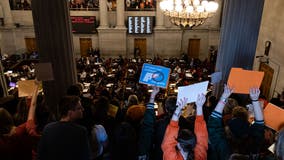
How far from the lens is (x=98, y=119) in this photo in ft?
12.6

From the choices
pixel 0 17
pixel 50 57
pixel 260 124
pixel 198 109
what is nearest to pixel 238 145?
pixel 260 124

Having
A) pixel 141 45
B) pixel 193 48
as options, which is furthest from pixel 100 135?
pixel 193 48

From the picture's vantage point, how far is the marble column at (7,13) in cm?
1781

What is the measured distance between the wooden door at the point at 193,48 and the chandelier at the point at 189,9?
10.2 meters

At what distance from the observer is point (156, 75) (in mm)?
3836

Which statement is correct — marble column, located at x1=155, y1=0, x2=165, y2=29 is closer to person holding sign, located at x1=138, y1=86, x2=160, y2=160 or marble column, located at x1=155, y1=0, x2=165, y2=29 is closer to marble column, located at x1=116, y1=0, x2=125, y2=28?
marble column, located at x1=116, y1=0, x2=125, y2=28

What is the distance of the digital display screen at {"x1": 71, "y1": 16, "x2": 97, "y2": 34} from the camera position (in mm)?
18016

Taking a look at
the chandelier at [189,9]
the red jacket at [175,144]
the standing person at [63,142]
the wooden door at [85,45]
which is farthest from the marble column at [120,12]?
the standing person at [63,142]

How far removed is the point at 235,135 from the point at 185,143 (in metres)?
1.10

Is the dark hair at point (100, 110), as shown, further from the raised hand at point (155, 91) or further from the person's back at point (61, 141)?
the person's back at point (61, 141)

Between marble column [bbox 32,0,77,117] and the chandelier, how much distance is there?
4310mm

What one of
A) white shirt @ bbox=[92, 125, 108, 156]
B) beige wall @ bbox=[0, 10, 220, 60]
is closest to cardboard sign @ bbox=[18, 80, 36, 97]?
white shirt @ bbox=[92, 125, 108, 156]

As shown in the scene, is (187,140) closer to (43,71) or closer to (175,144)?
(175,144)

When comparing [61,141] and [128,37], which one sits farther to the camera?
[128,37]
